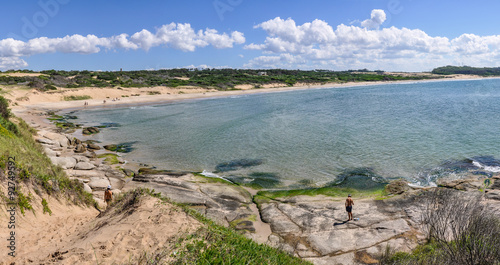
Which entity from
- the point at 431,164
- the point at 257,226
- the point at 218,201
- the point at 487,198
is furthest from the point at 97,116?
the point at 487,198

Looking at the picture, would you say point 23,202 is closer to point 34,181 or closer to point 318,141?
point 34,181

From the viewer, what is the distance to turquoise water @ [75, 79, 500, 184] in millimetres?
23875

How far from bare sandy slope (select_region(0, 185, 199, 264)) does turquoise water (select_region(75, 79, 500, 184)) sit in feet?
45.0

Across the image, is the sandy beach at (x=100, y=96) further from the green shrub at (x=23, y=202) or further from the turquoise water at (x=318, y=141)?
the green shrub at (x=23, y=202)

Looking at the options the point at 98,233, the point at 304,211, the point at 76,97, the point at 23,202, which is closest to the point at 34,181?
the point at 23,202

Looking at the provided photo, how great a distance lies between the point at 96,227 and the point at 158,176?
11526 millimetres

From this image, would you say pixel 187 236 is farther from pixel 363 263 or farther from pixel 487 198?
pixel 487 198

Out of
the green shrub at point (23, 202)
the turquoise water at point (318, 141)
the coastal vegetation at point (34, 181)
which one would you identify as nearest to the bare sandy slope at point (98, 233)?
the green shrub at point (23, 202)

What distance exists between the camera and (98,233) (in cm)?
834

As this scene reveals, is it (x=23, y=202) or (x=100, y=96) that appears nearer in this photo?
(x=23, y=202)

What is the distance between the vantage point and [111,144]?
32375 millimetres

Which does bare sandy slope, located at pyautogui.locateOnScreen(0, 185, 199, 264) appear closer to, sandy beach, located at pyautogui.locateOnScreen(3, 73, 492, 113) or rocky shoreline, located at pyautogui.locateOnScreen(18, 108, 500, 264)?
rocky shoreline, located at pyautogui.locateOnScreen(18, 108, 500, 264)

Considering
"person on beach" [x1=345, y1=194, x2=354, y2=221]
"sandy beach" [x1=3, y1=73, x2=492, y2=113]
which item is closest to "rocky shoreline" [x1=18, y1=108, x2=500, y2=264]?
"person on beach" [x1=345, y1=194, x2=354, y2=221]

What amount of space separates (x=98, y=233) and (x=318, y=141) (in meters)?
26.9
